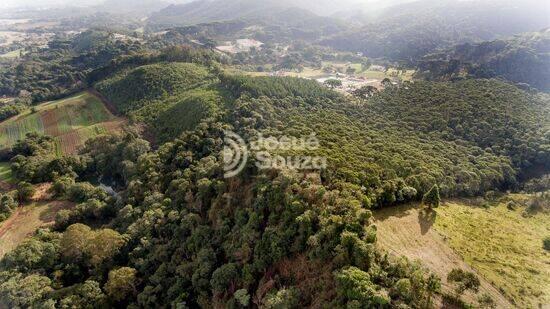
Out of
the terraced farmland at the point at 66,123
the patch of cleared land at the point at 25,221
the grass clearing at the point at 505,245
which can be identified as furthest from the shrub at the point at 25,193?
the grass clearing at the point at 505,245

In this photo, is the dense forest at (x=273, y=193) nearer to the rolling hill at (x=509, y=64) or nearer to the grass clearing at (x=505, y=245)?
the grass clearing at (x=505, y=245)

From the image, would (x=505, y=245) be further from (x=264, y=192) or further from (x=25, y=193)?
(x=25, y=193)

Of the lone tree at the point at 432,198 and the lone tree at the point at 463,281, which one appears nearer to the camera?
the lone tree at the point at 463,281

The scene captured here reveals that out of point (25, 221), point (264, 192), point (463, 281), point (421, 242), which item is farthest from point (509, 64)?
point (25, 221)

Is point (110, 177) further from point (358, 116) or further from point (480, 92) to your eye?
point (480, 92)

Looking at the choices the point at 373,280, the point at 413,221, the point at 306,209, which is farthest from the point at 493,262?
the point at 306,209

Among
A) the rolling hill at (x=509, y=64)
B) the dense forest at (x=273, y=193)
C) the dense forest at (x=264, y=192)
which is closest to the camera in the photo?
the dense forest at (x=273, y=193)

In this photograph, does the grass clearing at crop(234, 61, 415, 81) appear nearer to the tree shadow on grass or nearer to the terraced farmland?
the terraced farmland

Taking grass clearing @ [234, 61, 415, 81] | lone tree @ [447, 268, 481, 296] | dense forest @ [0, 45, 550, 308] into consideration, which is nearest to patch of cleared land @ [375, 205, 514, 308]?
lone tree @ [447, 268, 481, 296]
